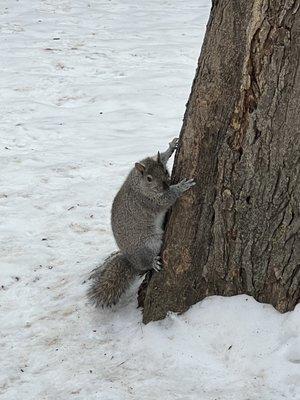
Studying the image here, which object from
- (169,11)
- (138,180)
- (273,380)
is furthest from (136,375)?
(169,11)

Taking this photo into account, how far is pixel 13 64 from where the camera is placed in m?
8.71

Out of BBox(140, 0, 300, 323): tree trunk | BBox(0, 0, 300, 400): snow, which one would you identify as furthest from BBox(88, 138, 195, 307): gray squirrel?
BBox(140, 0, 300, 323): tree trunk

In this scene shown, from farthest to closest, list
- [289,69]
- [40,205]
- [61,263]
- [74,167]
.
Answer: [74,167] < [40,205] < [61,263] < [289,69]

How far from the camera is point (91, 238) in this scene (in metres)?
4.57

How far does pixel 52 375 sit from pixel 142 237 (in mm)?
826

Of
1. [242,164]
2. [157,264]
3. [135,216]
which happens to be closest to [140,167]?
[135,216]

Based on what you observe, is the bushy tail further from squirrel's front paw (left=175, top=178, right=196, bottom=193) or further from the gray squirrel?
squirrel's front paw (left=175, top=178, right=196, bottom=193)

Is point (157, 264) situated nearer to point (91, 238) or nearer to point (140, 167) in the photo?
point (140, 167)

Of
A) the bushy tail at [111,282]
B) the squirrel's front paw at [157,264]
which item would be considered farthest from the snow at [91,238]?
the squirrel's front paw at [157,264]

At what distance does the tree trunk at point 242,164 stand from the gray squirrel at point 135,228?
28 centimetres

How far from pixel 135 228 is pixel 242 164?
98cm

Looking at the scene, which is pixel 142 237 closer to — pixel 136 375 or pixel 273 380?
pixel 136 375

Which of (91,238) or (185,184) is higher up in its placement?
(185,184)

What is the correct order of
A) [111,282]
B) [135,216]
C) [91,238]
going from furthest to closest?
[91,238]
[135,216]
[111,282]
